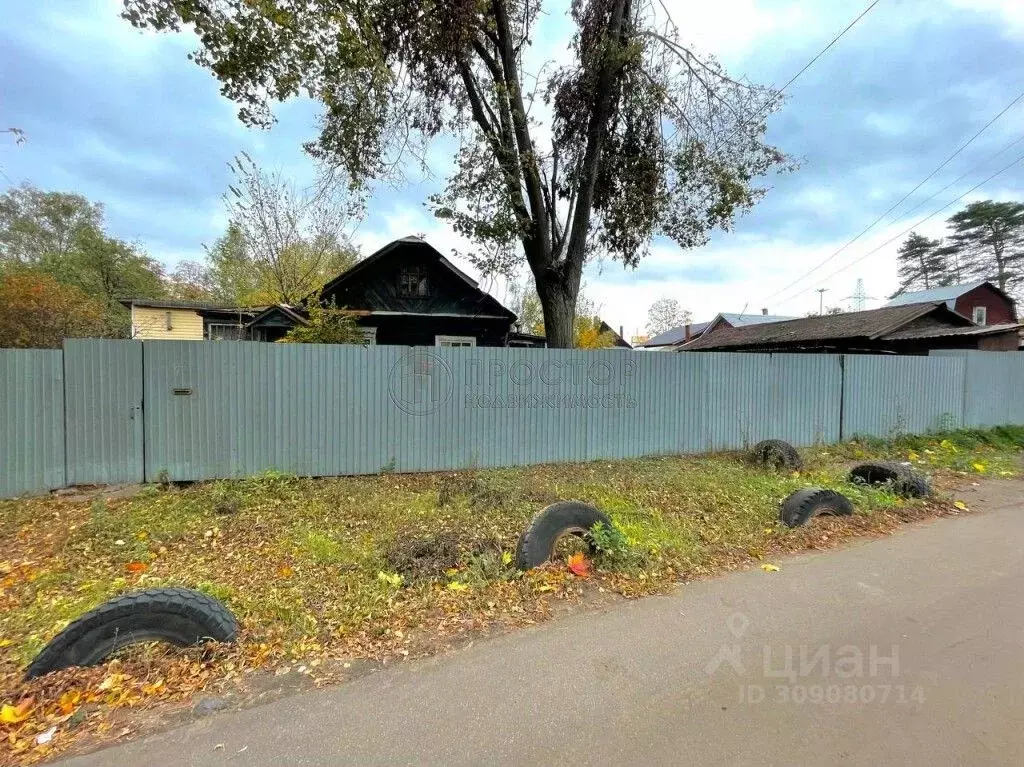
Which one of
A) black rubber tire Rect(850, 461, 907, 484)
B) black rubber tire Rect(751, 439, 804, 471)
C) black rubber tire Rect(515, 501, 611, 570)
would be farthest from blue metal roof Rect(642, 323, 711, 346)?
black rubber tire Rect(515, 501, 611, 570)

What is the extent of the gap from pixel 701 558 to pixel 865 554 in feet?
5.47

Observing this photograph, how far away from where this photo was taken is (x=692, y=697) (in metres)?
2.55

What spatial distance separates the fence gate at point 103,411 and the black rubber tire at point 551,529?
18.2 ft

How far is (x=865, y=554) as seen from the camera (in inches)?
182

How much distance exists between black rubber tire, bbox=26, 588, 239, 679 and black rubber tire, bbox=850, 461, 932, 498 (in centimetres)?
763

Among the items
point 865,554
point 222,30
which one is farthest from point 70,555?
point 222,30

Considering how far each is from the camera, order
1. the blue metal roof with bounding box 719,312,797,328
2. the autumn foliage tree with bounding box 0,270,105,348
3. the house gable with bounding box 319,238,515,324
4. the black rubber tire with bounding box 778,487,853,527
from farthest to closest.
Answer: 1. the blue metal roof with bounding box 719,312,797,328
2. the autumn foliage tree with bounding box 0,270,105,348
3. the house gable with bounding box 319,238,515,324
4. the black rubber tire with bounding box 778,487,853,527

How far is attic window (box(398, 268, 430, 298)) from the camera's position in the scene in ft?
53.6

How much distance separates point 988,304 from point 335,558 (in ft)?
147

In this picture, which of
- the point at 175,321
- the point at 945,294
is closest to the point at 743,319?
the point at 945,294

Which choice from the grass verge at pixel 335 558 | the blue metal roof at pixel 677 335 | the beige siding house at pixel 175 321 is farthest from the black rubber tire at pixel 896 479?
the blue metal roof at pixel 677 335

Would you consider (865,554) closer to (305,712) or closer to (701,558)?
(701,558)

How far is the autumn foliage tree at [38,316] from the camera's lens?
54.4ft

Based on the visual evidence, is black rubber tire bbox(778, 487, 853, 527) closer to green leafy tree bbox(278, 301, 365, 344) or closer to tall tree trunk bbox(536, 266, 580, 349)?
tall tree trunk bbox(536, 266, 580, 349)
